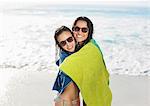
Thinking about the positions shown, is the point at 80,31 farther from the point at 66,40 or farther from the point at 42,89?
the point at 42,89

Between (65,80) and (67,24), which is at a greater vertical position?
(65,80)

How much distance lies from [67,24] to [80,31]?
249 cm

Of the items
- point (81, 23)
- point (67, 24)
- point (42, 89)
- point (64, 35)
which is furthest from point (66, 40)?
point (67, 24)

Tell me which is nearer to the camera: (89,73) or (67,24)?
(89,73)

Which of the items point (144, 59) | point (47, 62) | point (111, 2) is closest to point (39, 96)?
point (47, 62)

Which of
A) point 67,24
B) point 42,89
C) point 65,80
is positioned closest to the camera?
point 65,80

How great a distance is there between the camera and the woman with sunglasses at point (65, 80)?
1812 mm

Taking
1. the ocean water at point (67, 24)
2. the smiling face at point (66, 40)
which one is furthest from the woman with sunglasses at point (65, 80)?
the ocean water at point (67, 24)

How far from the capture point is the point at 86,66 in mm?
1855

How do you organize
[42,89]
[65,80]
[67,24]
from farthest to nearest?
1. [67,24]
2. [42,89]
3. [65,80]

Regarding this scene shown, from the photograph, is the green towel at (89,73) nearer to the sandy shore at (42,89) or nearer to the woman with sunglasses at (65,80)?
the woman with sunglasses at (65,80)

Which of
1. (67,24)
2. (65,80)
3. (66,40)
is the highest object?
(66,40)

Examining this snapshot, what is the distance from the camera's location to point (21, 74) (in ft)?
12.4

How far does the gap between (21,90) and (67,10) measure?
2.01m
